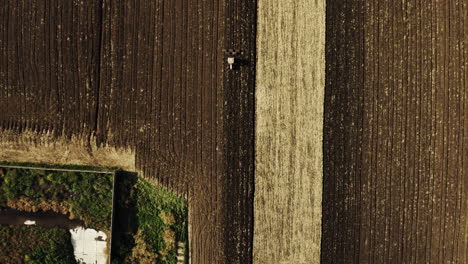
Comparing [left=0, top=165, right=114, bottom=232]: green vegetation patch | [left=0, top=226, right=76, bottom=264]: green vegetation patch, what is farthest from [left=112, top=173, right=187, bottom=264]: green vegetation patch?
[left=0, top=226, right=76, bottom=264]: green vegetation patch

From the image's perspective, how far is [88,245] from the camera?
874 cm

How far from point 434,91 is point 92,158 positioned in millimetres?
7641

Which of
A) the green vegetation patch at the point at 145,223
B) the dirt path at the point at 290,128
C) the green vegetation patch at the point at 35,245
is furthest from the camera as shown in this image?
the green vegetation patch at the point at 35,245

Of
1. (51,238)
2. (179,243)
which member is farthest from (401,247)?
(51,238)

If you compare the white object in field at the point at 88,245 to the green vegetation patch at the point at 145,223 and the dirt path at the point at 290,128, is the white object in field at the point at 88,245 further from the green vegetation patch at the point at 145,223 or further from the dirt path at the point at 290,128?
the dirt path at the point at 290,128

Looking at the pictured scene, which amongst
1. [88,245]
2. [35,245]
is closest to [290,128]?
[88,245]

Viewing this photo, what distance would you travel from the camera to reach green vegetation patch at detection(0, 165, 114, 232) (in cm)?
866

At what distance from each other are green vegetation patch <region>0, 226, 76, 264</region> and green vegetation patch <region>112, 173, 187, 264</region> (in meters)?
1.18

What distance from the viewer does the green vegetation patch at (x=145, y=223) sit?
853cm

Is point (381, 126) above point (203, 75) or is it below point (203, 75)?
below

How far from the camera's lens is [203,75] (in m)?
8.38

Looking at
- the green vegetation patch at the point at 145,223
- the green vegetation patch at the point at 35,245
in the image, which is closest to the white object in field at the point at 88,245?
the green vegetation patch at the point at 35,245

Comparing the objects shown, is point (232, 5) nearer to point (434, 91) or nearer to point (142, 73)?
point (142, 73)

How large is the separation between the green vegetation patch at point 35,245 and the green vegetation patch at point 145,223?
46.5 inches
